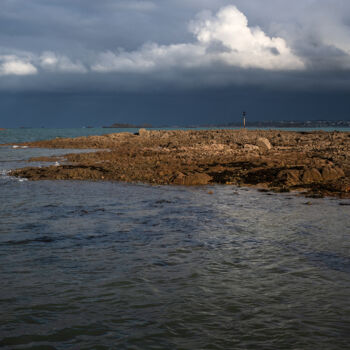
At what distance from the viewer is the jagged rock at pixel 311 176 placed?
19.1 metres

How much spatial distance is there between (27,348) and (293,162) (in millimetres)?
21700

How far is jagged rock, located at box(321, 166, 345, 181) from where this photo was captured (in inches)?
761

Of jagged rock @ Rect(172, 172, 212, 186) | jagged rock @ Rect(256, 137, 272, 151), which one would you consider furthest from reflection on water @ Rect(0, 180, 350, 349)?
jagged rock @ Rect(256, 137, 272, 151)

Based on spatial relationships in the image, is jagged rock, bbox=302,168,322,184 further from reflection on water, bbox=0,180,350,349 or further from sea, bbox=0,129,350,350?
reflection on water, bbox=0,180,350,349

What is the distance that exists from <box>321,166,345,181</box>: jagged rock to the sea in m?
4.99

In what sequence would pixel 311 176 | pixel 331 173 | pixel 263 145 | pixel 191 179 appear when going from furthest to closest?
pixel 263 145
pixel 191 179
pixel 331 173
pixel 311 176

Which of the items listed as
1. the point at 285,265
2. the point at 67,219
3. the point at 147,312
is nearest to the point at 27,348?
the point at 147,312

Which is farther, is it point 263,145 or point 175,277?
point 263,145

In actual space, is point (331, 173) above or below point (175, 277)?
above

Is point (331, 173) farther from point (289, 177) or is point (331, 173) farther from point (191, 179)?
point (191, 179)

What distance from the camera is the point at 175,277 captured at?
767 centimetres

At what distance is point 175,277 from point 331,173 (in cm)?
1442

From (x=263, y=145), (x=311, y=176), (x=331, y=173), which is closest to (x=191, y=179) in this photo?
(x=311, y=176)

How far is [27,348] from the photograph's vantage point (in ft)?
17.0
